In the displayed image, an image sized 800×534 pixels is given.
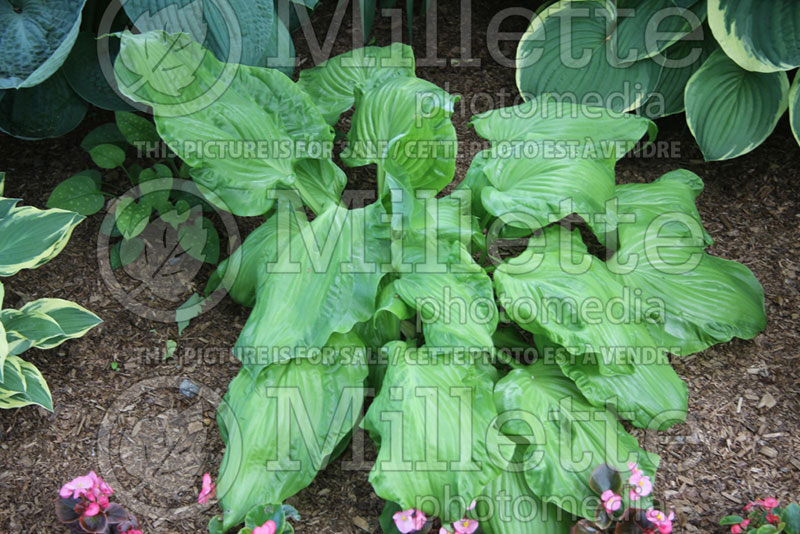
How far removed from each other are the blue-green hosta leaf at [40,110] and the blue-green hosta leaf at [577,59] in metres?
1.44

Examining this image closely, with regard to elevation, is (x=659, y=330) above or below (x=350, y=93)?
below

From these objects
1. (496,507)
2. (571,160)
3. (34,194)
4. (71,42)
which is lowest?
(496,507)

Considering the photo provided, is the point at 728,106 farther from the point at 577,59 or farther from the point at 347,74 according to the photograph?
the point at 347,74

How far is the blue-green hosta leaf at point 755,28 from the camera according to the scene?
2.11 meters

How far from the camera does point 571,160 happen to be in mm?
1859

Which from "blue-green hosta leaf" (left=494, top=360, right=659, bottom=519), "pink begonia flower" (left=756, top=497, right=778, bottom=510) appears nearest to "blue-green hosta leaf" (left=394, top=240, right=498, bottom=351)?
"blue-green hosta leaf" (left=494, top=360, right=659, bottom=519)

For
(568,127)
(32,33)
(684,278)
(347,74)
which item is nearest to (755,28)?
(568,127)

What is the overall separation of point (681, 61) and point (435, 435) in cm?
157

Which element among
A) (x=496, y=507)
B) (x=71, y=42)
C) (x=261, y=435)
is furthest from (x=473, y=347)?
(x=71, y=42)

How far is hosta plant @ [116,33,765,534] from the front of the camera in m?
1.63

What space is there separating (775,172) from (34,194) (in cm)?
239

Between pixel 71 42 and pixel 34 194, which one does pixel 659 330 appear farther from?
pixel 34 194

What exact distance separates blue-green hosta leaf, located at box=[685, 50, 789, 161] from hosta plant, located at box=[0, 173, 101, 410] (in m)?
1.85

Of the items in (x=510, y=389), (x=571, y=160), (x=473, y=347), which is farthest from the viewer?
(x=571, y=160)
